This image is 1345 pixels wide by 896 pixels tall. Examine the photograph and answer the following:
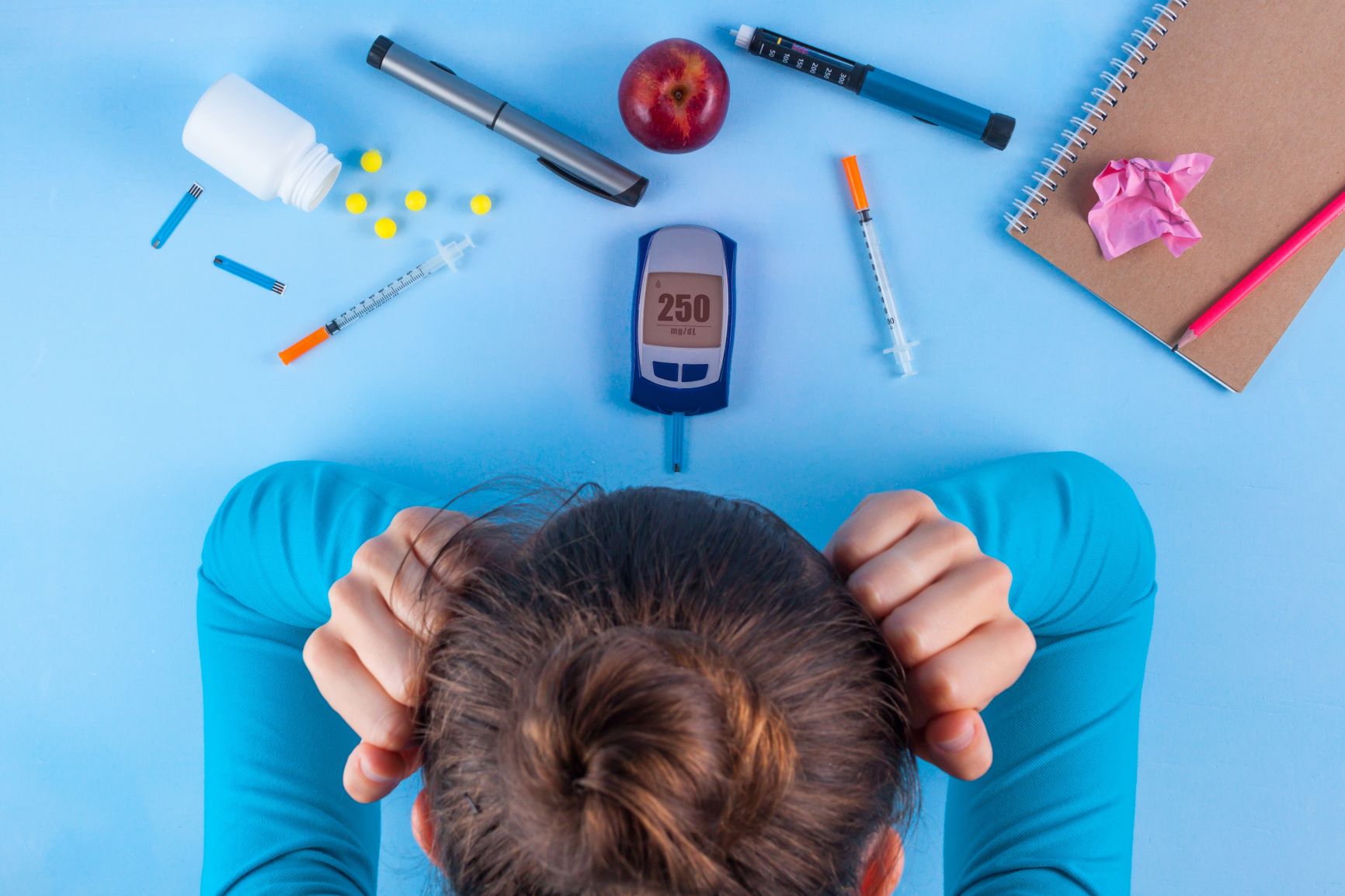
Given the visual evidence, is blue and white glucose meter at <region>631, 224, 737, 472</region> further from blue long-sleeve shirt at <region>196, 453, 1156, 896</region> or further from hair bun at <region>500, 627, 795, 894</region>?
hair bun at <region>500, 627, 795, 894</region>

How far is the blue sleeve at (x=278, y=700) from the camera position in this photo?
699 mm

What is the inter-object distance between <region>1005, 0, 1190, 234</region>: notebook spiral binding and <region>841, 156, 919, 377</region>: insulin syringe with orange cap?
0.14 m

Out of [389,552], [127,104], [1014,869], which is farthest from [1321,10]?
[127,104]

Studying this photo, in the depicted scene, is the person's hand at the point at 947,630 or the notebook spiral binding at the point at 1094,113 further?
the notebook spiral binding at the point at 1094,113

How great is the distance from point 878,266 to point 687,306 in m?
A: 0.20

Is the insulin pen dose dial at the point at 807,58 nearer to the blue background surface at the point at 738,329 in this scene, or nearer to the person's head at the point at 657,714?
the blue background surface at the point at 738,329

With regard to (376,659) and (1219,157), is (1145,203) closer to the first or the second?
(1219,157)

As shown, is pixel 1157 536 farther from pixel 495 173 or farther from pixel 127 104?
pixel 127 104

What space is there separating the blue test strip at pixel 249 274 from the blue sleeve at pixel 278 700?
210 mm

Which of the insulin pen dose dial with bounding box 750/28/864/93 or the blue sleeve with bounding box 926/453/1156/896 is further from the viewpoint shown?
the insulin pen dose dial with bounding box 750/28/864/93

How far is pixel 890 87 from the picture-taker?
82 cm

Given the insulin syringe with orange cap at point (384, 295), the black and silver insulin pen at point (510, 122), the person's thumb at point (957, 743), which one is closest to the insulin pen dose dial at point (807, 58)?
the black and silver insulin pen at point (510, 122)

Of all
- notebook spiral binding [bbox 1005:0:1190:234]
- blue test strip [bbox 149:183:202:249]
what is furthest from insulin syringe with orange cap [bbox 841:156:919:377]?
blue test strip [bbox 149:183:202:249]

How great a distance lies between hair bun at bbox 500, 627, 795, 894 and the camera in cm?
34
